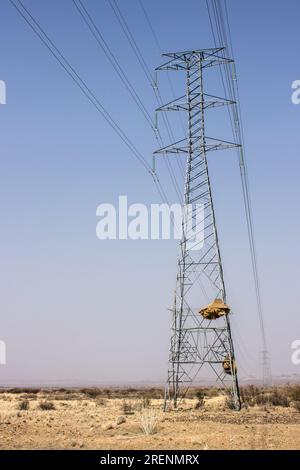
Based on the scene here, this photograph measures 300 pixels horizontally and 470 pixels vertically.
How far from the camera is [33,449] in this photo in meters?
17.9

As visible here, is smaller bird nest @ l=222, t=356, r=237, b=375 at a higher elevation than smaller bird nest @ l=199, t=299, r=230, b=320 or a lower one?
lower

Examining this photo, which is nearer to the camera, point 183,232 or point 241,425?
point 241,425

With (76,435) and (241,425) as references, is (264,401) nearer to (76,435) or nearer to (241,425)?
(241,425)

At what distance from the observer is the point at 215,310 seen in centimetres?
Result: 3566

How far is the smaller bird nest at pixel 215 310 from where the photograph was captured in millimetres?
35438

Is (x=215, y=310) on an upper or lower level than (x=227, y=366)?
upper

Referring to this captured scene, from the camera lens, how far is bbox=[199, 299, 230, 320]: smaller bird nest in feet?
116

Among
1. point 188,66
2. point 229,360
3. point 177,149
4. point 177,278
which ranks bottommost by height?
point 229,360

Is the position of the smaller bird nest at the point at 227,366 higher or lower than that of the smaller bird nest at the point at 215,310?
lower
